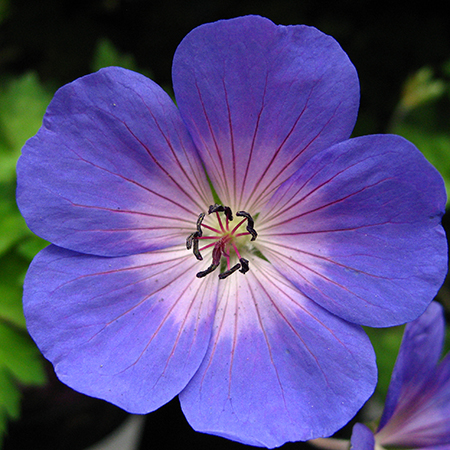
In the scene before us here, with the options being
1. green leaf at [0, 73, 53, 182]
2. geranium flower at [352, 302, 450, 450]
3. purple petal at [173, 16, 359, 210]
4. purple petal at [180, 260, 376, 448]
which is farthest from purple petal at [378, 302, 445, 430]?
green leaf at [0, 73, 53, 182]

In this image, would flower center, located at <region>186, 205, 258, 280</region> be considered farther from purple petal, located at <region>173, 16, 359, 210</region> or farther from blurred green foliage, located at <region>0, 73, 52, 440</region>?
blurred green foliage, located at <region>0, 73, 52, 440</region>

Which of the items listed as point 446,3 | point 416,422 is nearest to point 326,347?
point 416,422

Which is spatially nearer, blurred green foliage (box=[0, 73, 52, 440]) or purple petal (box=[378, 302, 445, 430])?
purple petal (box=[378, 302, 445, 430])

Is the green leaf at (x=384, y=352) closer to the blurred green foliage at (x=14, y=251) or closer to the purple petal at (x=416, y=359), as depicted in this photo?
the purple petal at (x=416, y=359)

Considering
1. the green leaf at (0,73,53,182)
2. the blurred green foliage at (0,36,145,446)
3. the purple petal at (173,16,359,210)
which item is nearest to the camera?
the purple petal at (173,16,359,210)

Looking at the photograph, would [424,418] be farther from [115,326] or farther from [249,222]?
[115,326]

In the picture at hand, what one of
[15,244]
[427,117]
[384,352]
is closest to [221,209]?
[15,244]
